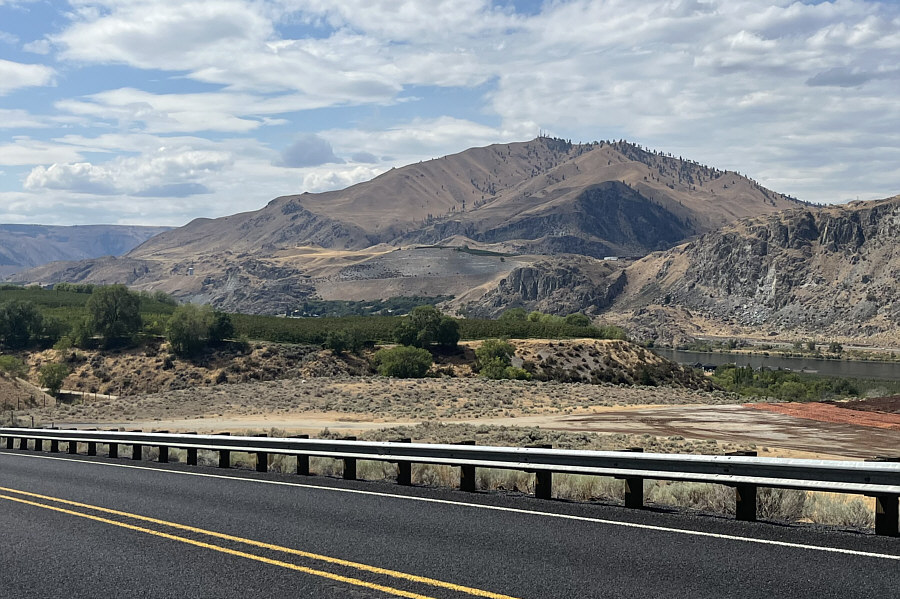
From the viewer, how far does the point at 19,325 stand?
366 feet

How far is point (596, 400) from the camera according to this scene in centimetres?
5984

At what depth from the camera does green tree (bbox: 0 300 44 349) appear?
362 ft

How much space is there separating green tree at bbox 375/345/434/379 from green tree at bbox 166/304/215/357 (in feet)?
88.0

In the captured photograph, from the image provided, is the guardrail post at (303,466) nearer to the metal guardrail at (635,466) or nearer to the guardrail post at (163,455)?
the metal guardrail at (635,466)

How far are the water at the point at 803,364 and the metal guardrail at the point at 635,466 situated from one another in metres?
134

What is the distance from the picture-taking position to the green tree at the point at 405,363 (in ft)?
282

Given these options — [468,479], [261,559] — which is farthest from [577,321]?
[261,559]

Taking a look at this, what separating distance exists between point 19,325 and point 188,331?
26.3m

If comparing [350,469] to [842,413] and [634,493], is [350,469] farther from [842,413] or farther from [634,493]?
[842,413]

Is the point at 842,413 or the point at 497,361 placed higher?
the point at 497,361

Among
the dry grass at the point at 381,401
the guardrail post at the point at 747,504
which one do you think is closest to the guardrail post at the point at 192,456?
the guardrail post at the point at 747,504

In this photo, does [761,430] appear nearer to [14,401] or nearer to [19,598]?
[19,598]

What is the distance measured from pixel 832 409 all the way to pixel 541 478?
129ft

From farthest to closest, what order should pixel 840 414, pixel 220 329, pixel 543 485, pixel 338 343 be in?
pixel 220 329
pixel 338 343
pixel 840 414
pixel 543 485
